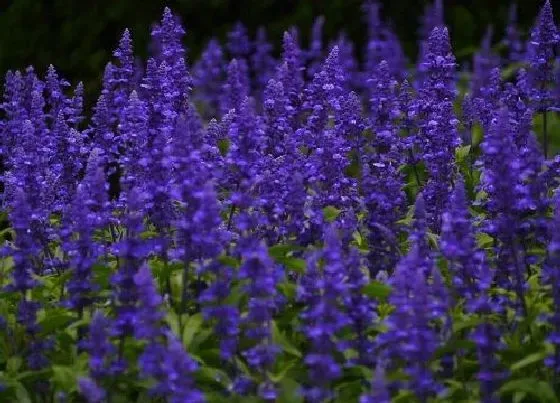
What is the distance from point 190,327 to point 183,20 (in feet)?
30.4

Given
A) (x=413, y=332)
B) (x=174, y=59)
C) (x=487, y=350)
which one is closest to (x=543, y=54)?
(x=174, y=59)

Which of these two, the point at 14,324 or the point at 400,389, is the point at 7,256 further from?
the point at 400,389

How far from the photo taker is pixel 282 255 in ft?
22.3

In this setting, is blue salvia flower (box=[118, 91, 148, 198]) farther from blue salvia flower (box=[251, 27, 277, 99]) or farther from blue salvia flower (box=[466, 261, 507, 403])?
blue salvia flower (box=[251, 27, 277, 99])

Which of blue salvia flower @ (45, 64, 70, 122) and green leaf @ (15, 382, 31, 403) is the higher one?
blue salvia flower @ (45, 64, 70, 122)

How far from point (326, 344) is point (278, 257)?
4.13 ft

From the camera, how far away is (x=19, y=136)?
28.2ft

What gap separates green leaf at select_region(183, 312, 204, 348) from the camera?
6143 mm

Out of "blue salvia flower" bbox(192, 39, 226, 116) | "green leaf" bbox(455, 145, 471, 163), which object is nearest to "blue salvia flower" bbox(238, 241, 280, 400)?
"green leaf" bbox(455, 145, 471, 163)

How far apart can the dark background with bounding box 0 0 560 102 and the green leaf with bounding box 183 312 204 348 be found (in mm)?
8206

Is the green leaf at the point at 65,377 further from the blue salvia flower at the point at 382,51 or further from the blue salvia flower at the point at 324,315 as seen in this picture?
the blue salvia flower at the point at 382,51

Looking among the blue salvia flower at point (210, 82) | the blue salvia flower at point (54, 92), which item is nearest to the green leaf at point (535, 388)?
the blue salvia flower at point (54, 92)

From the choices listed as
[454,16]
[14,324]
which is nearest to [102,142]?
[14,324]

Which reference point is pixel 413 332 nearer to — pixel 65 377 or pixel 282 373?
pixel 282 373
